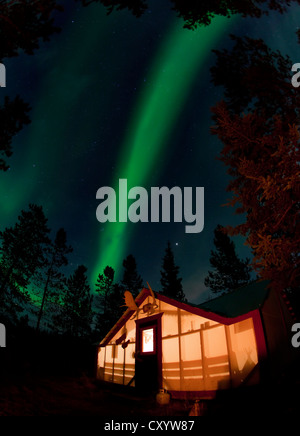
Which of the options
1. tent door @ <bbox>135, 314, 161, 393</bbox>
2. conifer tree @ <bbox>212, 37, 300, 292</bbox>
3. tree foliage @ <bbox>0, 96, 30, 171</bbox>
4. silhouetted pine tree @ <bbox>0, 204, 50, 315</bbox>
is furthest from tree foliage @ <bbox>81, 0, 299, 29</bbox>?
silhouetted pine tree @ <bbox>0, 204, 50, 315</bbox>

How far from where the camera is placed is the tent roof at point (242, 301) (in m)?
9.98

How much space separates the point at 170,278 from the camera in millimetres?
42219

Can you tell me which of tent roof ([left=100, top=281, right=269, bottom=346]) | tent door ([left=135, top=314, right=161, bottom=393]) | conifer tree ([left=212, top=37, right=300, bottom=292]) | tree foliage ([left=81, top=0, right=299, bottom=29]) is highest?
tree foliage ([left=81, top=0, right=299, bottom=29])

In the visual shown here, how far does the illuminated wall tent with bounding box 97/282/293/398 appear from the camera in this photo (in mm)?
9125

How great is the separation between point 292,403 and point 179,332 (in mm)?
6274

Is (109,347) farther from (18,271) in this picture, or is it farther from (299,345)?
(18,271)

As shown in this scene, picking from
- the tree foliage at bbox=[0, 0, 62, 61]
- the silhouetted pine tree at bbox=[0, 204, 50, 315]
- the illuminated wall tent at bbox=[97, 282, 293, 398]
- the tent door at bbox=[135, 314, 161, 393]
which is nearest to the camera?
the tree foliage at bbox=[0, 0, 62, 61]

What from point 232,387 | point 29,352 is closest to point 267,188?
point 232,387

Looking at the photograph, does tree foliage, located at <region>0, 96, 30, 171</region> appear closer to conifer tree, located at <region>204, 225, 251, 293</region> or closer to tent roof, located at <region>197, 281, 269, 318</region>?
tent roof, located at <region>197, 281, 269, 318</region>

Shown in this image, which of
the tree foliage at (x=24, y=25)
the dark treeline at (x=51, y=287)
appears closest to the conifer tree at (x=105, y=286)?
the dark treeline at (x=51, y=287)

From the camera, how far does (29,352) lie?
2169 centimetres

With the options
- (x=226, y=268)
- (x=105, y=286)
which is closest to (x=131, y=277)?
(x=105, y=286)

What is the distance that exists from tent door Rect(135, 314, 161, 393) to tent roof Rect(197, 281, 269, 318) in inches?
118

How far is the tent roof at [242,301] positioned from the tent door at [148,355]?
2996 mm
